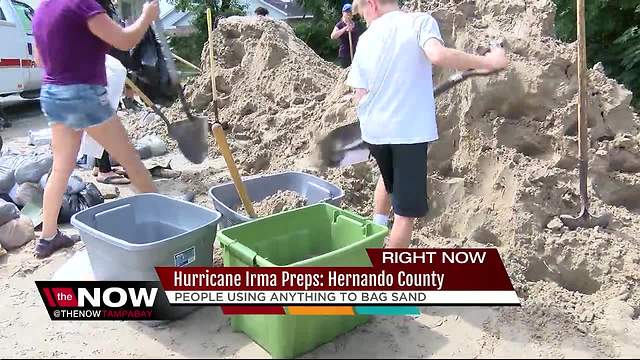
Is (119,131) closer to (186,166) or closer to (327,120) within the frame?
(327,120)

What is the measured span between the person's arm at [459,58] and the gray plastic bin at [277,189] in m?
1.04

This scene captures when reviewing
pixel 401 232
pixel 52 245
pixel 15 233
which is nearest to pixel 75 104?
pixel 52 245

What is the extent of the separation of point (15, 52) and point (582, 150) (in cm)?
767

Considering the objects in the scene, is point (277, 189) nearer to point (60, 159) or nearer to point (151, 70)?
point (60, 159)

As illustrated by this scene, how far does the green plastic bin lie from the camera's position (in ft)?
7.77

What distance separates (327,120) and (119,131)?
5.41ft

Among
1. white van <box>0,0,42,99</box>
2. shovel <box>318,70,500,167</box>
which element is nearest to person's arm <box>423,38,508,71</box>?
shovel <box>318,70,500,167</box>

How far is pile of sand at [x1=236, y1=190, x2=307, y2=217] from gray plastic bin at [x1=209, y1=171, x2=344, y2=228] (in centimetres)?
7

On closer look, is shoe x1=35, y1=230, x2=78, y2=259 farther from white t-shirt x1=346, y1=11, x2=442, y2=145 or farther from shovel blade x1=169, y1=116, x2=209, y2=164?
white t-shirt x1=346, y1=11, x2=442, y2=145

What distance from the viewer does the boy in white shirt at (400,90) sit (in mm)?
2521

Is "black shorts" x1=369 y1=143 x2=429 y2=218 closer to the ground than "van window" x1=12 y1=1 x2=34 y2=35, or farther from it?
closer to the ground

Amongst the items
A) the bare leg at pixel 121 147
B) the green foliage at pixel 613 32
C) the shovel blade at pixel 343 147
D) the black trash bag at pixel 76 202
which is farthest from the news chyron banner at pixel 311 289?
the green foliage at pixel 613 32

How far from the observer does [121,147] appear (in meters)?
3.31

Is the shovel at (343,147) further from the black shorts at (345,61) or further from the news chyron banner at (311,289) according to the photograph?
the black shorts at (345,61)
